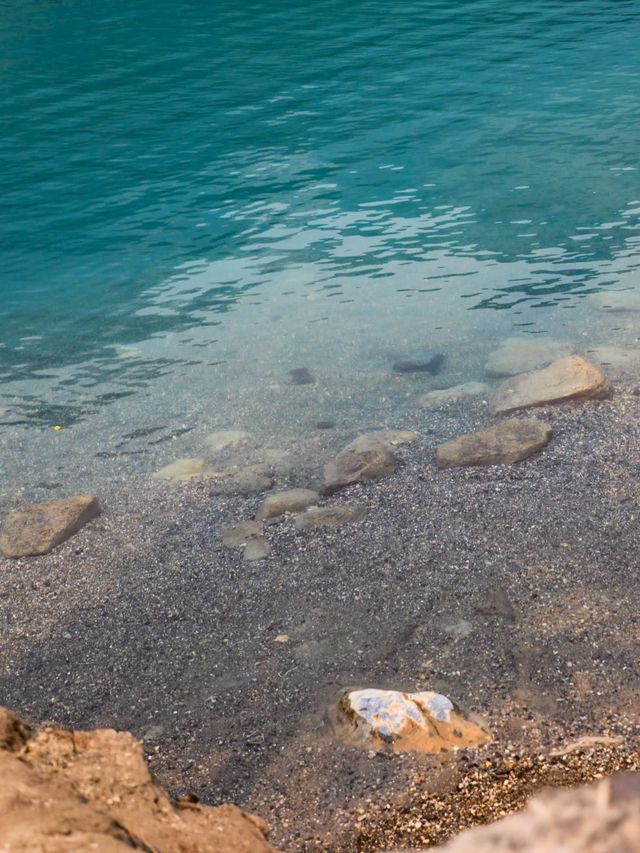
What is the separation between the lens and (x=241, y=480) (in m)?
7.47

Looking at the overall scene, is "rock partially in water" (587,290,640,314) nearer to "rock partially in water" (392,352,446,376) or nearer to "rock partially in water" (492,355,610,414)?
"rock partially in water" (392,352,446,376)

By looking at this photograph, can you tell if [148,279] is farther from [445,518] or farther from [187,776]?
[187,776]

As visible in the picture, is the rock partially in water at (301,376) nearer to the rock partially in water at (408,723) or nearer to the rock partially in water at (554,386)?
the rock partially in water at (554,386)

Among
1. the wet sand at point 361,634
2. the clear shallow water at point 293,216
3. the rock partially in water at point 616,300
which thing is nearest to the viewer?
the wet sand at point 361,634

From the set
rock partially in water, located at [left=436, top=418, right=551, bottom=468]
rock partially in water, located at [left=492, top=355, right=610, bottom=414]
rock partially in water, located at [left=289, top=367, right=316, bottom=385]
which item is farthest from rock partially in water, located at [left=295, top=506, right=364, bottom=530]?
rock partially in water, located at [left=289, top=367, right=316, bottom=385]

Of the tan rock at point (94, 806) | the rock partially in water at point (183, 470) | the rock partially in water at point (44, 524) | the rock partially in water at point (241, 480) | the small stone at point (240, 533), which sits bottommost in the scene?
the rock partially in water at point (183, 470)

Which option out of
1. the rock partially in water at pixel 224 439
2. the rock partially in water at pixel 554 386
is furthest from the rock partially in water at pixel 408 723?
the rock partially in water at pixel 224 439

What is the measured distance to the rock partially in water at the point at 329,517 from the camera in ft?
20.9

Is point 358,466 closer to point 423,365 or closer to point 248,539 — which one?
point 248,539

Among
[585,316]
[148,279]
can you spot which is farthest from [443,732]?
[148,279]

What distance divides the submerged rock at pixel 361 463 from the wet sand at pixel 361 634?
6.7 inches

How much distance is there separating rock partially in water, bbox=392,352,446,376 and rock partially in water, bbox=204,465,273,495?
2.85m

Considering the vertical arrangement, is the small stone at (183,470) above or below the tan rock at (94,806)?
below

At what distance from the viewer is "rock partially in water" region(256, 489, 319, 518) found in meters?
6.73
